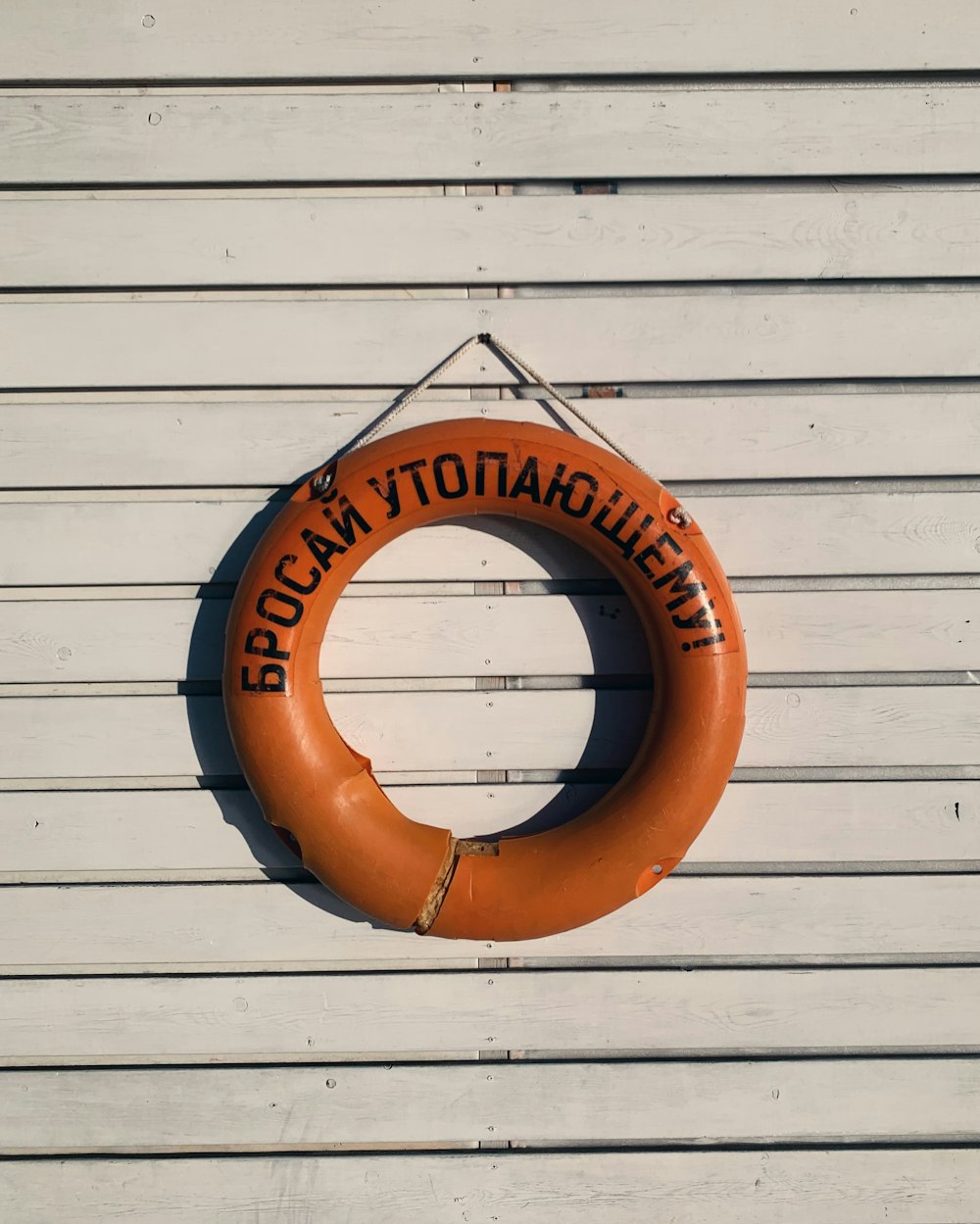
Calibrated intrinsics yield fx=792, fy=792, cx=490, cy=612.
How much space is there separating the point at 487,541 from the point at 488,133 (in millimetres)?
643

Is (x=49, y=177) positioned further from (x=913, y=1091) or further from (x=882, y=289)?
(x=913, y=1091)

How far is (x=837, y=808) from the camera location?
52.1 inches

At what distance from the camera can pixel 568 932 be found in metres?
1.32

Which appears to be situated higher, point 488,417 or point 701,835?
point 488,417

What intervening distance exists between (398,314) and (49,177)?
60 cm

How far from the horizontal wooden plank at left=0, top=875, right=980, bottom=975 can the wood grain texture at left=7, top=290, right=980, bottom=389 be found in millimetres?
847

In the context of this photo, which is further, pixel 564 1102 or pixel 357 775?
pixel 564 1102

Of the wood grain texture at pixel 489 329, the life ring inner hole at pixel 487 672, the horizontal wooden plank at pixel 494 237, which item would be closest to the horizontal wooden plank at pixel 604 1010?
the life ring inner hole at pixel 487 672

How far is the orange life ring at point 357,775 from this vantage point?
3.84 feet

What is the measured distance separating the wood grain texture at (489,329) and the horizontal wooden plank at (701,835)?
27.1 inches

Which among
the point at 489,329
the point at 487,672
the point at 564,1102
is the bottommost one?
the point at 564,1102

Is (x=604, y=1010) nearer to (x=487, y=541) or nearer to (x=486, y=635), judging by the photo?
(x=486, y=635)

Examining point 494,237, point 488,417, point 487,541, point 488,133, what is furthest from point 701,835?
point 488,133

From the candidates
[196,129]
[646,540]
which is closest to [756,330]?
[646,540]
